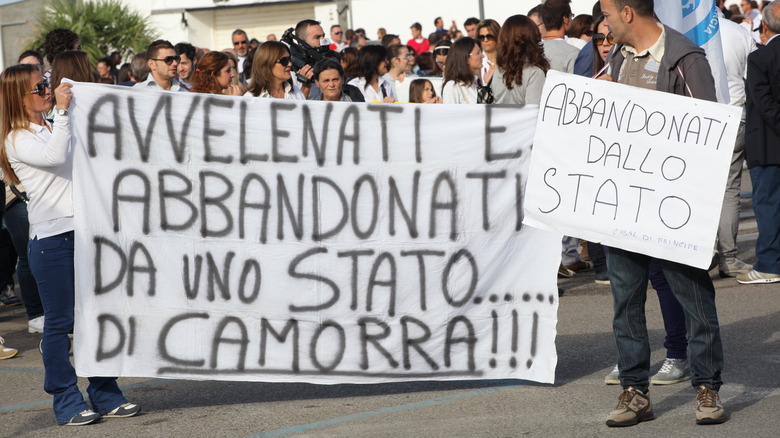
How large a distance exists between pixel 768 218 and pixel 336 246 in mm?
3985

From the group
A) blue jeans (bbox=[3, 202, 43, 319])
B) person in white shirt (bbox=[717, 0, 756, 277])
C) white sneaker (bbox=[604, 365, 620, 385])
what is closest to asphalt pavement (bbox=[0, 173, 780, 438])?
white sneaker (bbox=[604, 365, 620, 385])

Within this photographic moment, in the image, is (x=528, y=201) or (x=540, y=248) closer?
(x=528, y=201)

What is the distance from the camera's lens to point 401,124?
213 inches

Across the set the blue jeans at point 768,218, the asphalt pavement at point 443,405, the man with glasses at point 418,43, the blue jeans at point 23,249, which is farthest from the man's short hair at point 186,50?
the man with glasses at point 418,43

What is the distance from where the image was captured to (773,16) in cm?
780

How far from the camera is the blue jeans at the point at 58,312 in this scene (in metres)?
5.21

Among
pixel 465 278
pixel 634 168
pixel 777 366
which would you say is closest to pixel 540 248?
pixel 465 278

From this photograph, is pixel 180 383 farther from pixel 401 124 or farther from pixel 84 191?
pixel 401 124

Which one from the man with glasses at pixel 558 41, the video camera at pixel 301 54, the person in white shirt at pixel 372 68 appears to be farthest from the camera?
the person in white shirt at pixel 372 68

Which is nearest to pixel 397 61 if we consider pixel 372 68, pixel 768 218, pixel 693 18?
pixel 372 68

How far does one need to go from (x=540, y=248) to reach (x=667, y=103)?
1.09m

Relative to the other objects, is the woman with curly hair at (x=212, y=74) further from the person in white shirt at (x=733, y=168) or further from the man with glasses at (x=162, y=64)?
the person in white shirt at (x=733, y=168)

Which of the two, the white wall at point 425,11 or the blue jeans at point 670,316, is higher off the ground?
the white wall at point 425,11

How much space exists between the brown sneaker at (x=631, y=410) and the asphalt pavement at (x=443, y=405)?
4 cm
